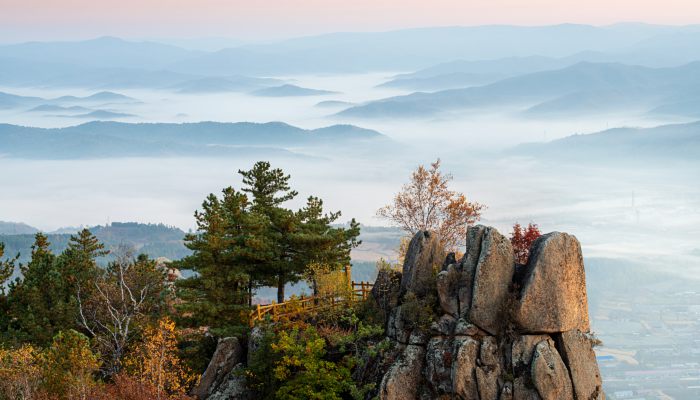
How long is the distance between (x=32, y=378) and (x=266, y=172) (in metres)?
20.5

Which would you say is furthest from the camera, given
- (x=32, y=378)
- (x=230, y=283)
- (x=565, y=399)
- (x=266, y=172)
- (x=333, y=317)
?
(x=266, y=172)

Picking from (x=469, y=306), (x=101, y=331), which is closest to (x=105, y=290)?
(x=101, y=331)

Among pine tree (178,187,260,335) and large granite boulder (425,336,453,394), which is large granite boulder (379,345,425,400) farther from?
pine tree (178,187,260,335)

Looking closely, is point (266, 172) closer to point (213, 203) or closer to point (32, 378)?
point (213, 203)

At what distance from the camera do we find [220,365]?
153 feet

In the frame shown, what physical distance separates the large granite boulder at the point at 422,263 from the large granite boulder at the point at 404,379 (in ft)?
11.2

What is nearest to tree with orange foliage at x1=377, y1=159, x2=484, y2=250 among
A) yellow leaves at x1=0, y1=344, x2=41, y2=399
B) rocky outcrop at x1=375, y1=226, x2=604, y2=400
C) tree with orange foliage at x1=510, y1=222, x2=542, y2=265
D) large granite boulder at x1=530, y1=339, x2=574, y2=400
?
tree with orange foliage at x1=510, y1=222, x2=542, y2=265

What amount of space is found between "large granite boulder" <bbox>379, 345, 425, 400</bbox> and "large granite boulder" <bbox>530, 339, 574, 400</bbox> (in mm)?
5166

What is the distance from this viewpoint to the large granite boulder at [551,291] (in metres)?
38.0

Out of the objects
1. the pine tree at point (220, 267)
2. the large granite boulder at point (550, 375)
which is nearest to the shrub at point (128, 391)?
the pine tree at point (220, 267)

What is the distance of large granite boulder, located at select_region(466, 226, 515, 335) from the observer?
38906 mm

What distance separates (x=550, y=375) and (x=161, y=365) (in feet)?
57.4

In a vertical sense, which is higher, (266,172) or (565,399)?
(266,172)

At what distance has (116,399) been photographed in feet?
127
